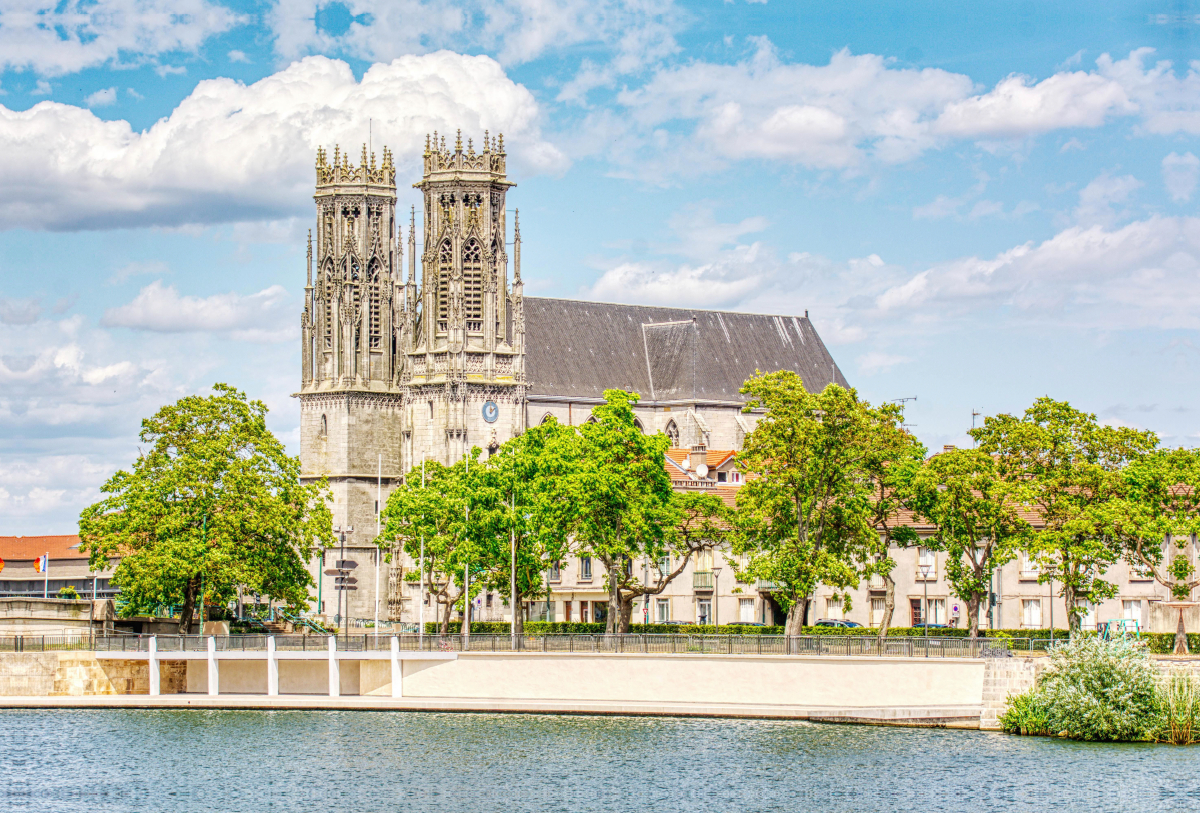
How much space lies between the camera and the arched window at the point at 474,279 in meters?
118

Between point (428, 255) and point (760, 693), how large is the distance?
189ft

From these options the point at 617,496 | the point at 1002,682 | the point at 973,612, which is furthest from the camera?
the point at 617,496

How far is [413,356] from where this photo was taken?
11850cm

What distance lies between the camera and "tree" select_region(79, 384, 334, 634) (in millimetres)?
78375

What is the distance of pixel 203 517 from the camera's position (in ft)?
262

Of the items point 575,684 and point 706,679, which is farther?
point 575,684

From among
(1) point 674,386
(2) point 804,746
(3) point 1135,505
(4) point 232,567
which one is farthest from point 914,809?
(1) point 674,386

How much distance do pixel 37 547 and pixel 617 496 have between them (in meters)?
73.8

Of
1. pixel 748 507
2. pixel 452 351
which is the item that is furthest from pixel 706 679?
pixel 452 351

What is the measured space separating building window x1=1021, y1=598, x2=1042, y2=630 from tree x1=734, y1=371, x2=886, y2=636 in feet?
31.8

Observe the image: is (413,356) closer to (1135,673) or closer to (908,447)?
(908,447)

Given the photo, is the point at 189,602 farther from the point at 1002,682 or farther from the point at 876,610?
the point at 1002,682

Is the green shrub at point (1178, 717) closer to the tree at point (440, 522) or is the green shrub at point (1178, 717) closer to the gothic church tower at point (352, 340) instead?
the tree at point (440, 522)

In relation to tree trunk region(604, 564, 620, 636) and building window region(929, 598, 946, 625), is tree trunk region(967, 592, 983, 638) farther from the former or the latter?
tree trunk region(604, 564, 620, 636)
